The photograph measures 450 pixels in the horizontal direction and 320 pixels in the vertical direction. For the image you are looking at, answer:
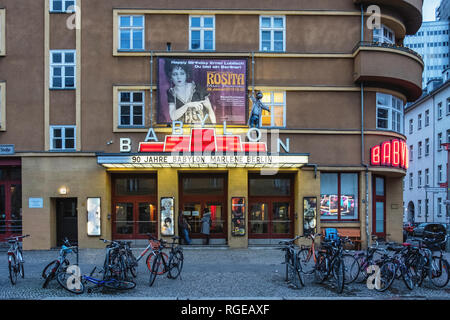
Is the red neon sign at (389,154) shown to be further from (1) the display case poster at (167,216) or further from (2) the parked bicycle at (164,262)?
(2) the parked bicycle at (164,262)

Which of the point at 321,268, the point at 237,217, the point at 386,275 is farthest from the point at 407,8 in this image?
the point at 321,268

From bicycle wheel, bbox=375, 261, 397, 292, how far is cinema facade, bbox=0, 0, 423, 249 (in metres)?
7.94

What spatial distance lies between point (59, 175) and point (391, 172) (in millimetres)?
15197

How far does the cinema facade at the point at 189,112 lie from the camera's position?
18.1 metres

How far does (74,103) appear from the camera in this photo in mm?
18406

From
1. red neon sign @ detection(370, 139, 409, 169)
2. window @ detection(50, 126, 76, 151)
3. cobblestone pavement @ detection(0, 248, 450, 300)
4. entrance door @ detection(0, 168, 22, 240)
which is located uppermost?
window @ detection(50, 126, 76, 151)

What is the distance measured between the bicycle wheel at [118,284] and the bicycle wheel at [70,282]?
59 cm

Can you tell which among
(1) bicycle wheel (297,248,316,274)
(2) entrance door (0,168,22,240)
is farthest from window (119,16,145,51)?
(1) bicycle wheel (297,248,316,274)

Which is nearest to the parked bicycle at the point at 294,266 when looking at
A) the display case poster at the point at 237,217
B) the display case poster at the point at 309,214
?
the display case poster at the point at 237,217

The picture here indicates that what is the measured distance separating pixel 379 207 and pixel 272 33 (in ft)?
32.8

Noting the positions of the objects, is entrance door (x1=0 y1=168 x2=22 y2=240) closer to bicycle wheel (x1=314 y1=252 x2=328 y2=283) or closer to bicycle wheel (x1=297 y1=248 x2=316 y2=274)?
bicycle wheel (x1=297 y1=248 x2=316 y2=274)

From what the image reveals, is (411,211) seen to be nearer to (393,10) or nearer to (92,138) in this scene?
(393,10)

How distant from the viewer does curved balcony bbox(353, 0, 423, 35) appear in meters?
18.8

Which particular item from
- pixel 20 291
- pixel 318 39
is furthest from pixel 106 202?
pixel 318 39
